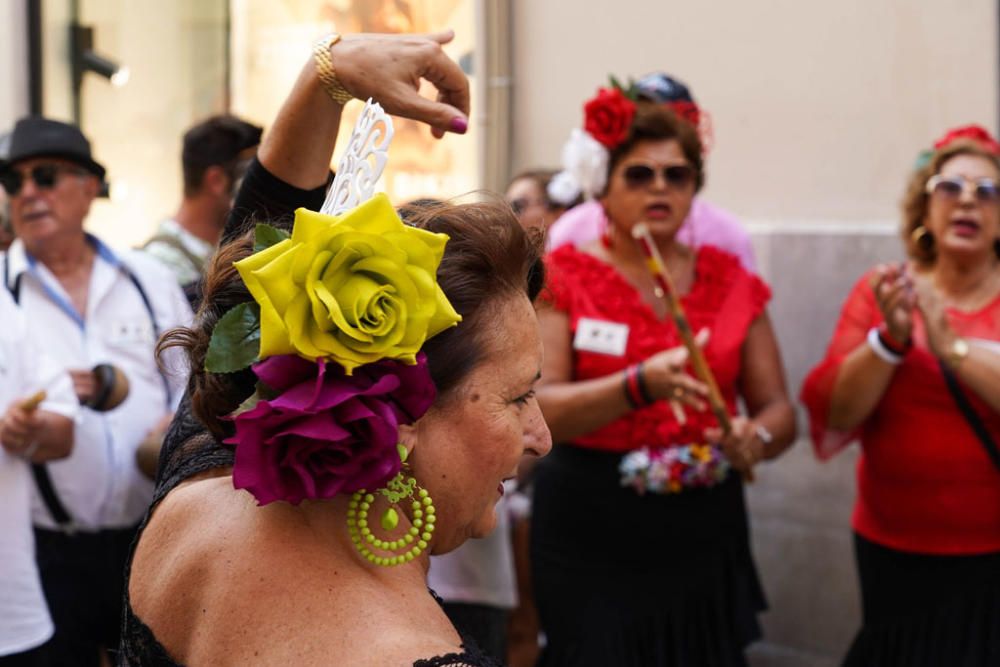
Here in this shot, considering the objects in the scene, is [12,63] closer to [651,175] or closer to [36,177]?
[36,177]

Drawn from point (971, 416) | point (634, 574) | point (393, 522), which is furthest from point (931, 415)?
point (393, 522)

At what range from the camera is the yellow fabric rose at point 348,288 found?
1.46 metres

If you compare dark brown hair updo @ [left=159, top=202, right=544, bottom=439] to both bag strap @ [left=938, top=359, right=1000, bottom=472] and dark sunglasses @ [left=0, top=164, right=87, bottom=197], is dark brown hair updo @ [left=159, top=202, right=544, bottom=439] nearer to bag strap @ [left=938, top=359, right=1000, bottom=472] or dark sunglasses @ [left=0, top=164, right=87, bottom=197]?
bag strap @ [left=938, top=359, right=1000, bottom=472]

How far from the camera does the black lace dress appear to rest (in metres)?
1.56

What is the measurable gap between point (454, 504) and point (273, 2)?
7056 mm

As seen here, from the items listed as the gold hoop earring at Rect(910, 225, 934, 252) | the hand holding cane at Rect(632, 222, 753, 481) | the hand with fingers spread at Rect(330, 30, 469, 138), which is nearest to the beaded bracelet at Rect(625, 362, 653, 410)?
the hand holding cane at Rect(632, 222, 753, 481)

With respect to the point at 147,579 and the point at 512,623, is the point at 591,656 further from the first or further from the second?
the point at 147,579

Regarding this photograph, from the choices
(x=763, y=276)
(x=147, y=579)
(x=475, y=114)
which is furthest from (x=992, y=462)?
(x=475, y=114)

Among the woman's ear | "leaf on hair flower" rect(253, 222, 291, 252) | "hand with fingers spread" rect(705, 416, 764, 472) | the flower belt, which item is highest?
"leaf on hair flower" rect(253, 222, 291, 252)

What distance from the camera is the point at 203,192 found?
17.2ft

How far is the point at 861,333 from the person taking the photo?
4246mm

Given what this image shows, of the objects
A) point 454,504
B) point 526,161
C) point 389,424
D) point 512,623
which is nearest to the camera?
point 389,424

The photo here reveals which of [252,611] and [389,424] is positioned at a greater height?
[389,424]

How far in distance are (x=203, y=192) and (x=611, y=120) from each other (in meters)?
1.75
